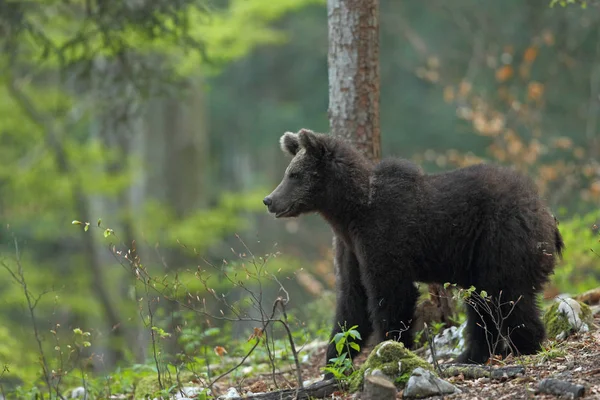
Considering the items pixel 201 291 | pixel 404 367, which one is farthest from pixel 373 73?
pixel 201 291

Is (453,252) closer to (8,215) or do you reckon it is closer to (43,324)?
(8,215)

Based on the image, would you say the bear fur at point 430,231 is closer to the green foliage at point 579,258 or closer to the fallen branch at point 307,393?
the fallen branch at point 307,393

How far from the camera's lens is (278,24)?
33.3m

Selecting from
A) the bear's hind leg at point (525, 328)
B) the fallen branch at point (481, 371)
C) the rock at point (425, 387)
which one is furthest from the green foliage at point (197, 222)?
the rock at point (425, 387)

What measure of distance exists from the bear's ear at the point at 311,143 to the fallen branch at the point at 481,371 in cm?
218

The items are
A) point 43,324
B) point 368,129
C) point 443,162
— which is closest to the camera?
point 368,129

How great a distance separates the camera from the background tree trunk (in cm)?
820

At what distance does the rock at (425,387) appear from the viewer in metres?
5.56

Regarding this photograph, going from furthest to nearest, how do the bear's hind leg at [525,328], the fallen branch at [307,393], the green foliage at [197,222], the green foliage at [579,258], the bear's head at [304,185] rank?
the green foliage at [197,222]
the green foliage at [579,258]
the bear's head at [304,185]
the bear's hind leg at [525,328]
the fallen branch at [307,393]

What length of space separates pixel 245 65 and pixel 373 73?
25.6 m

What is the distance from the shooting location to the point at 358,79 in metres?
8.21

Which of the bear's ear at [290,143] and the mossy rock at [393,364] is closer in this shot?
the mossy rock at [393,364]

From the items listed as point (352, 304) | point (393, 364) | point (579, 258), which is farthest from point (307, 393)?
point (579, 258)

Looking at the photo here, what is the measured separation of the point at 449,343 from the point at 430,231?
153 centimetres
